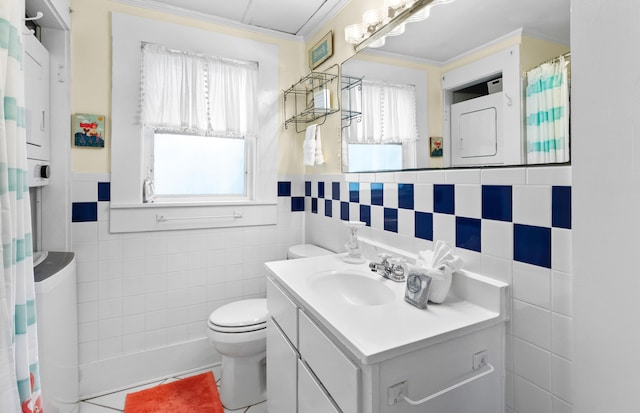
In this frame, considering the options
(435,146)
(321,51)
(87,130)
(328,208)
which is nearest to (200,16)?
(321,51)

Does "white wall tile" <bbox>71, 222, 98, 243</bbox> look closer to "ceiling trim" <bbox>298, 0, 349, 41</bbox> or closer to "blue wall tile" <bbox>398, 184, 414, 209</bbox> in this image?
"blue wall tile" <bbox>398, 184, 414, 209</bbox>

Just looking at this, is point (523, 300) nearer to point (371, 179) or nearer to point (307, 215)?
point (371, 179)

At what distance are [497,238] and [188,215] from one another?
178 cm

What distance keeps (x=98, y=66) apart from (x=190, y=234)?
1.13 meters

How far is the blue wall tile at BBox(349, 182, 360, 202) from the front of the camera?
180 cm

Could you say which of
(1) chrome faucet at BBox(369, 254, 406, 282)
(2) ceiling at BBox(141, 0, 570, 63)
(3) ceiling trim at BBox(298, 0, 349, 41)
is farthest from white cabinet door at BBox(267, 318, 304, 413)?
(3) ceiling trim at BBox(298, 0, 349, 41)

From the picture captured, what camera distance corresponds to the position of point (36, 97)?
1.54m

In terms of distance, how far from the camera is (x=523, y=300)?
37.4 inches

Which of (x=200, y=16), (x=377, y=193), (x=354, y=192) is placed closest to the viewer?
(x=377, y=193)

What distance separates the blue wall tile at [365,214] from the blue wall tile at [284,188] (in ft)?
2.58

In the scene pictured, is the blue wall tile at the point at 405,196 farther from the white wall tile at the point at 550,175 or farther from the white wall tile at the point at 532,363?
the white wall tile at the point at 532,363

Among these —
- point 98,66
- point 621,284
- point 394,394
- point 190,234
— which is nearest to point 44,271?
point 190,234

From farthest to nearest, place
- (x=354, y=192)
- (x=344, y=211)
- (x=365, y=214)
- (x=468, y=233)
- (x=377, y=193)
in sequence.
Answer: (x=344, y=211)
(x=354, y=192)
(x=365, y=214)
(x=377, y=193)
(x=468, y=233)

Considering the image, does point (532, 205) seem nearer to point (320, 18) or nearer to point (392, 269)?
point (392, 269)
